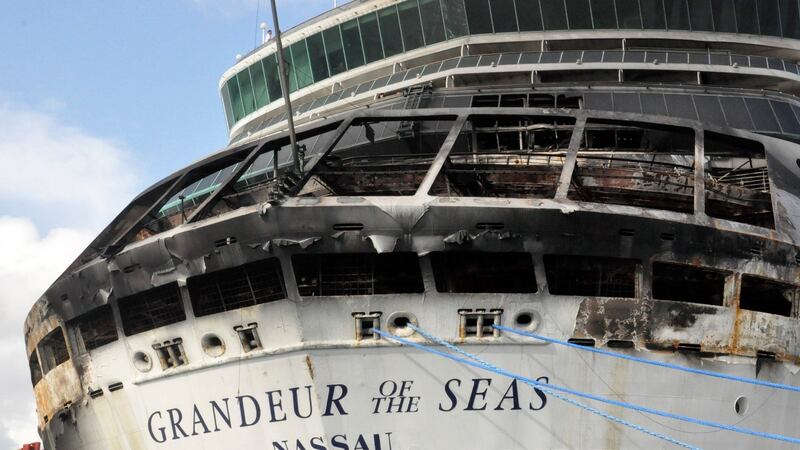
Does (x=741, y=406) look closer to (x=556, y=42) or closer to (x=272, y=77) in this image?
(x=556, y=42)

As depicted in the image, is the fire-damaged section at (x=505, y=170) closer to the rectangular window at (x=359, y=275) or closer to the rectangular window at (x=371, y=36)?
the rectangular window at (x=359, y=275)

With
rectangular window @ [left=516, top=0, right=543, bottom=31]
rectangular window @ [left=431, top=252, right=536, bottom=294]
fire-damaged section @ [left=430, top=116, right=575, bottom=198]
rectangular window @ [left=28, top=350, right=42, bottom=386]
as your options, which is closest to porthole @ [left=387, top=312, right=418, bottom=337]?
rectangular window @ [left=431, top=252, right=536, bottom=294]

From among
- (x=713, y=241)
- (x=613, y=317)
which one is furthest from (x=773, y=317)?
(x=613, y=317)

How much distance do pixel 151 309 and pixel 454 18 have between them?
12.4 meters

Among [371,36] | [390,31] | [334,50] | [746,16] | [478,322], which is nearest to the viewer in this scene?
[478,322]

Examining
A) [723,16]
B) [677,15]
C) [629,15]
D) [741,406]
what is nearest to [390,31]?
[629,15]

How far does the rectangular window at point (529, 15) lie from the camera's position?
2575 cm

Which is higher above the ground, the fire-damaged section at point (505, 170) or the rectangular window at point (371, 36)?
the rectangular window at point (371, 36)

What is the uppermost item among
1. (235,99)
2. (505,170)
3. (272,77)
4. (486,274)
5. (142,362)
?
(272,77)

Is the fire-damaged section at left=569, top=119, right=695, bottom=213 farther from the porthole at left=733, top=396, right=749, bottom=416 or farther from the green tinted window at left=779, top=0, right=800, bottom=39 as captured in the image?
the green tinted window at left=779, top=0, right=800, bottom=39

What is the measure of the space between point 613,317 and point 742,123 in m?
7.74

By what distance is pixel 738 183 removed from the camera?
18656mm

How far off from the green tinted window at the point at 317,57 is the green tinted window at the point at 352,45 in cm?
80

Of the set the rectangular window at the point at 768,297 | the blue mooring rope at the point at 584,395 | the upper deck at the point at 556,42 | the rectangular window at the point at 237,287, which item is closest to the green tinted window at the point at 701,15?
the upper deck at the point at 556,42
